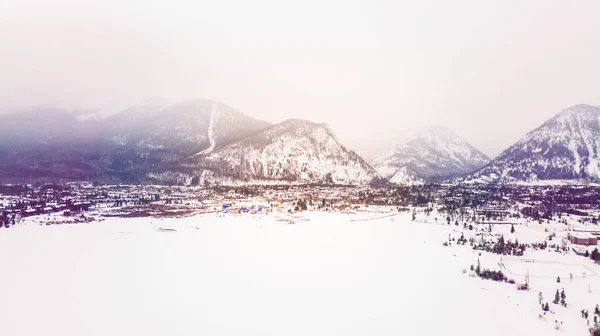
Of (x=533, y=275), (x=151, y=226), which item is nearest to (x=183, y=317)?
(x=533, y=275)

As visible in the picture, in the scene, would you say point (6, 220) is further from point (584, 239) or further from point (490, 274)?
point (584, 239)

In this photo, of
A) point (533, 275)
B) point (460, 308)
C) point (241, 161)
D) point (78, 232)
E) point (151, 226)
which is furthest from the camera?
point (241, 161)

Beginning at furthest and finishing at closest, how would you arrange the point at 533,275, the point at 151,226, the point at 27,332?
the point at 151,226 < the point at 533,275 < the point at 27,332

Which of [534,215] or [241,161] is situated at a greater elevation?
[241,161]

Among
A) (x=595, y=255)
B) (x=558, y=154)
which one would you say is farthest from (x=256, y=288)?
(x=558, y=154)

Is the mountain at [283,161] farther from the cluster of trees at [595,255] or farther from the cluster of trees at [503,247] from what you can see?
the cluster of trees at [595,255]

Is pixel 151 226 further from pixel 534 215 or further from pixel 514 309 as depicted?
pixel 534 215

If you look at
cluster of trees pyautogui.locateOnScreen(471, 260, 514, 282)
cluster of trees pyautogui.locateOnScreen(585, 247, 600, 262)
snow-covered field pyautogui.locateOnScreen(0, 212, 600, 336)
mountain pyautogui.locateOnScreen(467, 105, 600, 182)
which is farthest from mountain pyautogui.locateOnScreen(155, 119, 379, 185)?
cluster of trees pyautogui.locateOnScreen(471, 260, 514, 282)

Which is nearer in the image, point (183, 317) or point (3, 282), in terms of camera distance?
point (183, 317)

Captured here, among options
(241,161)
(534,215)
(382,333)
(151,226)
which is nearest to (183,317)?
(382,333)
